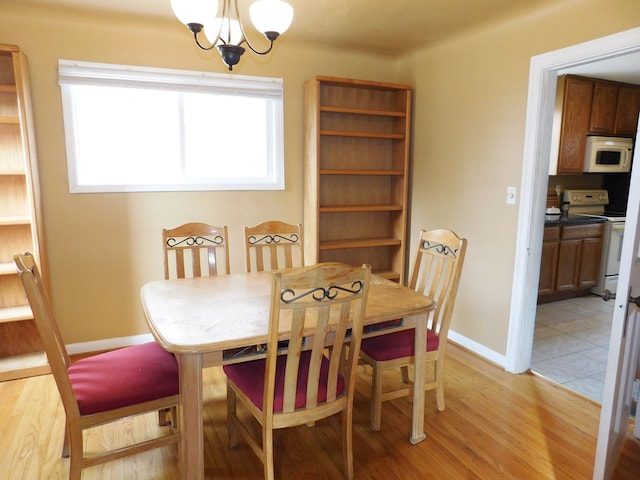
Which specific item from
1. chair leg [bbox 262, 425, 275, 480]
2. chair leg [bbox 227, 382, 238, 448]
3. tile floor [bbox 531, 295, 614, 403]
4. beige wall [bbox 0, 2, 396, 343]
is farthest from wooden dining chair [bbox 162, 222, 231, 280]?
tile floor [bbox 531, 295, 614, 403]

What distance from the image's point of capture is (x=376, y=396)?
221 centimetres

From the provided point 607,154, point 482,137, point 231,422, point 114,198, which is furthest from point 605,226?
point 114,198

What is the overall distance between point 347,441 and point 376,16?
250 cm

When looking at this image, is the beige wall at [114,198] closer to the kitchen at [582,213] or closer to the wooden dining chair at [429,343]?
the wooden dining chair at [429,343]

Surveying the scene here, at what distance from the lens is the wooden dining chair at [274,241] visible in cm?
277

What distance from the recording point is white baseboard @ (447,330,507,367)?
120 inches

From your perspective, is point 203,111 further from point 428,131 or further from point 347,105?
point 428,131

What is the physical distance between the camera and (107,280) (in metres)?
3.15

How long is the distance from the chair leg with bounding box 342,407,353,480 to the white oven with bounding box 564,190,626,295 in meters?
3.62

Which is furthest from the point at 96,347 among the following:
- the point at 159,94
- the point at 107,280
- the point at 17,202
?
the point at 159,94

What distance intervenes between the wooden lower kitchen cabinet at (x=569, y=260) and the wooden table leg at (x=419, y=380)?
101 inches

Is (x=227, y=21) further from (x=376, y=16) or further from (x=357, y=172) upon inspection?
(x=357, y=172)

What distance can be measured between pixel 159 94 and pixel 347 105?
4.92 ft

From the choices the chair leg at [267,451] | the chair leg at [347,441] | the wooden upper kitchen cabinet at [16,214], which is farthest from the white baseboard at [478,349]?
the wooden upper kitchen cabinet at [16,214]
